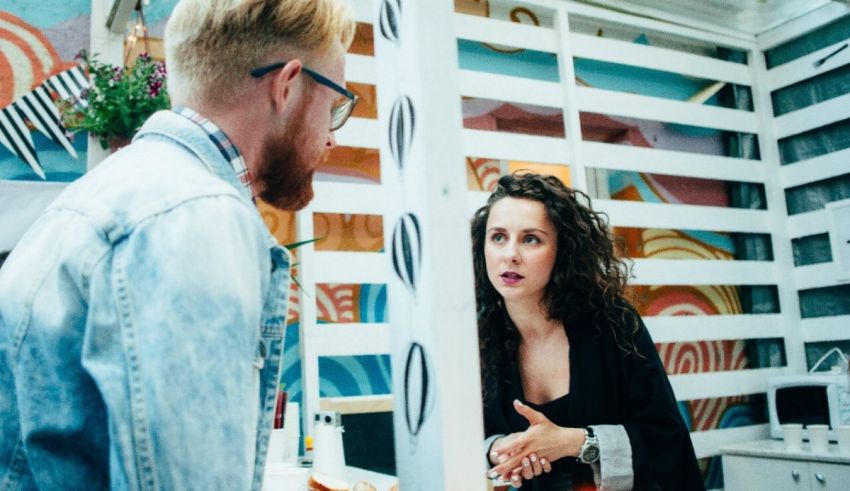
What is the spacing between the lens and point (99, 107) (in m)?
2.39

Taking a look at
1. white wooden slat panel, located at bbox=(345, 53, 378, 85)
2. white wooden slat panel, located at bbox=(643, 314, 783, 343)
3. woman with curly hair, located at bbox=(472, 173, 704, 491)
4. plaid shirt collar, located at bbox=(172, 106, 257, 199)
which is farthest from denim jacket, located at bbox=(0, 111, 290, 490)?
white wooden slat panel, located at bbox=(643, 314, 783, 343)

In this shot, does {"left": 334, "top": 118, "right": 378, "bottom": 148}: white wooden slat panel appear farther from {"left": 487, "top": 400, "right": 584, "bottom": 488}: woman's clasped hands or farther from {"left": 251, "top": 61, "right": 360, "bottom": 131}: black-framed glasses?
{"left": 251, "top": 61, "right": 360, "bottom": 131}: black-framed glasses

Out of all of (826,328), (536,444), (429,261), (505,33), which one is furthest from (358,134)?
(826,328)

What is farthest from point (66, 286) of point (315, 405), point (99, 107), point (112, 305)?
point (315, 405)

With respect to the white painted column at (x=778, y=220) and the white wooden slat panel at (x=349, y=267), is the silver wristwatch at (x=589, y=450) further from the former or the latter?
the white painted column at (x=778, y=220)

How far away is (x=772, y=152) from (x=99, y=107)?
363 cm

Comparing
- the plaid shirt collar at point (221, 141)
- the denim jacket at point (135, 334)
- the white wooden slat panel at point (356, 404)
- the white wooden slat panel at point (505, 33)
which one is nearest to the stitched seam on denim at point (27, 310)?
the denim jacket at point (135, 334)

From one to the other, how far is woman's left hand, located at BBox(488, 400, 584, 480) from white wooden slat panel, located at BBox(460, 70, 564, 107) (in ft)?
6.08

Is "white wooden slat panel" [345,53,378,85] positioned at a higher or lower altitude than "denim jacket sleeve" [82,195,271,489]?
higher

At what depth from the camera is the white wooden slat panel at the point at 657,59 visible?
3782 mm

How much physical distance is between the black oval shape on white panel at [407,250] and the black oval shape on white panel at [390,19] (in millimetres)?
200

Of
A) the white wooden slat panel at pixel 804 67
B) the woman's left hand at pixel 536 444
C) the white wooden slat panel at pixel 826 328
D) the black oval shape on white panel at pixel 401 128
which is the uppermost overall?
the white wooden slat panel at pixel 804 67

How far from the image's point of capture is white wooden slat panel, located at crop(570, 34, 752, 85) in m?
3.78

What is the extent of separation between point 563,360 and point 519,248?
0.37 m
